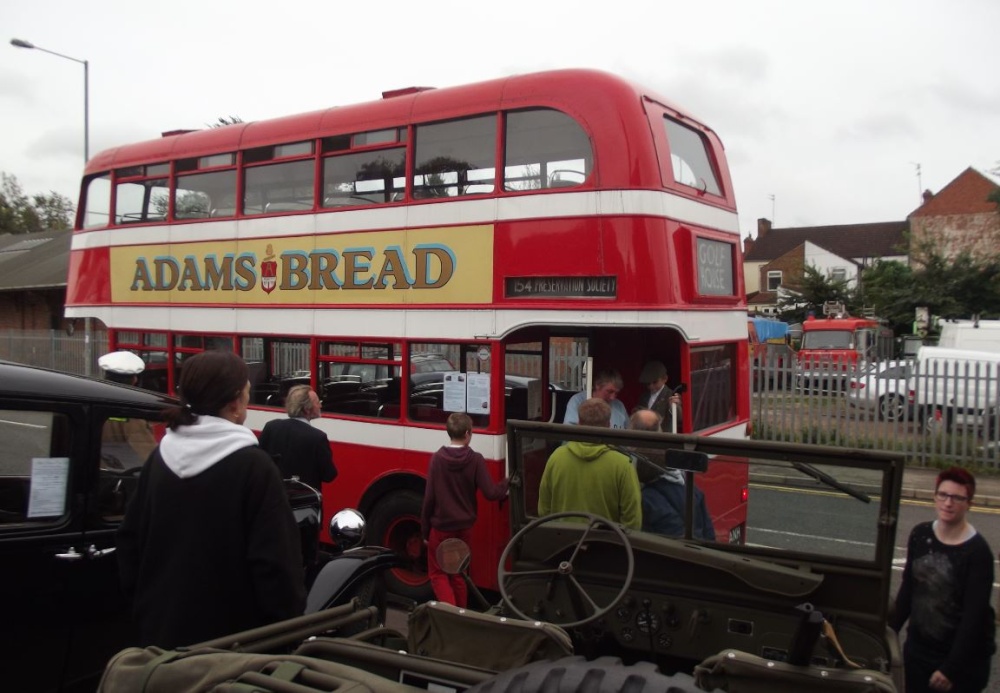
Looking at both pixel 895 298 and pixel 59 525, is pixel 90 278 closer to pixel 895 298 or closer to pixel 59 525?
pixel 59 525

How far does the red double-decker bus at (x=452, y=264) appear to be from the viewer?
629 centimetres

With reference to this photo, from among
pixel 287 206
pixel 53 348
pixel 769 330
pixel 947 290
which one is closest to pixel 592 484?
pixel 287 206

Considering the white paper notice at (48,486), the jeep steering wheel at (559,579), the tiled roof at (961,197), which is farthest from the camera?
the tiled roof at (961,197)

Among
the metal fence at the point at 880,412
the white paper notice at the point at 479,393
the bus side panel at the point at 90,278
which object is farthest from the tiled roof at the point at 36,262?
the white paper notice at the point at 479,393

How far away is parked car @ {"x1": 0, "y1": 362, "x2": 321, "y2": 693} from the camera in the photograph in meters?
3.71

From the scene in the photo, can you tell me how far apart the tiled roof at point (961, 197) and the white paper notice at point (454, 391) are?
175ft

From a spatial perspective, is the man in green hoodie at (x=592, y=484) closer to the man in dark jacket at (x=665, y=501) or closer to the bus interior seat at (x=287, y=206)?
the man in dark jacket at (x=665, y=501)

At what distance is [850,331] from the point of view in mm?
26469

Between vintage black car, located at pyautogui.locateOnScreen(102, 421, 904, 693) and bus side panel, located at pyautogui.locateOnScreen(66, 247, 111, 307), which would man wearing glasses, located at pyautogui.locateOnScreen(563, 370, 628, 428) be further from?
bus side panel, located at pyautogui.locateOnScreen(66, 247, 111, 307)

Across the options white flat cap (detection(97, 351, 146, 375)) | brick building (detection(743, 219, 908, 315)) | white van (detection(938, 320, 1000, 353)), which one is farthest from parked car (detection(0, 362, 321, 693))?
brick building (detection(743, 219, 908, 315))

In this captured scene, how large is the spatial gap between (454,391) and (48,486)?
3.53 meters

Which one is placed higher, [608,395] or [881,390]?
[608,395]

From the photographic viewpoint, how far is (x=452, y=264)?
6.94 m

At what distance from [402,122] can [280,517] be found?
518cm
